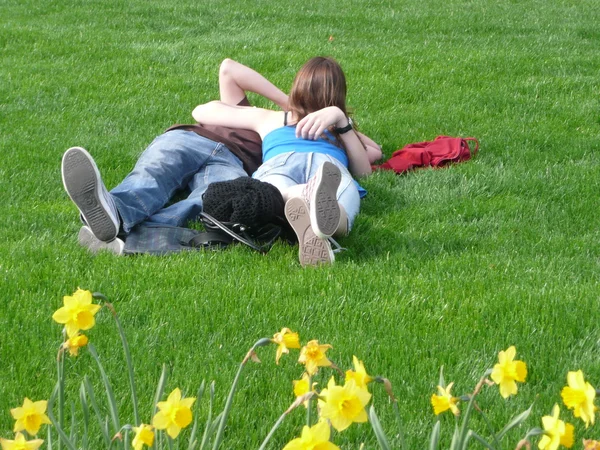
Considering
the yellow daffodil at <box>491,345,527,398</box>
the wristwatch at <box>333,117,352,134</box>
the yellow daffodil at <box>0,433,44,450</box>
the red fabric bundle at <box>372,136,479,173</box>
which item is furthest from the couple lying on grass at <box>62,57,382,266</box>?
the yellow daffodil at <box>0,433,44,450</box>

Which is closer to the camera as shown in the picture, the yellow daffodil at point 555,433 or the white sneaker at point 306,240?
the yellow daffodil at point 555,433

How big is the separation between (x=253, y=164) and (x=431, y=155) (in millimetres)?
1160

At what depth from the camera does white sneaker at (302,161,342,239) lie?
3.84 metres

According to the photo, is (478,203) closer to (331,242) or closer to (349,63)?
(331,242)

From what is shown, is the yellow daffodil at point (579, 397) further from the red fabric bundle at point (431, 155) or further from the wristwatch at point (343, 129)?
the red fabric bundle at point (431, 155)

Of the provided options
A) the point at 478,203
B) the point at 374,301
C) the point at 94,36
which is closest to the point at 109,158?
the point at 478,203

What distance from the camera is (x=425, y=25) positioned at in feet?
32.3

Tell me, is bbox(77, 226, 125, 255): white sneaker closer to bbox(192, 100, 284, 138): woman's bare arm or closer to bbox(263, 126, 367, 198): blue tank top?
bbox(263, 126, 367, 198): blue tank top

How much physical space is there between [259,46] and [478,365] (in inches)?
247

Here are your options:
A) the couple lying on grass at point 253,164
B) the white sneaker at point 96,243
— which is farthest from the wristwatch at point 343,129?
the white sneaker at point 96,243

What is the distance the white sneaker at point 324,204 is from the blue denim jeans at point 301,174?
478mm

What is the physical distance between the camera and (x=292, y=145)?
5.00 metres

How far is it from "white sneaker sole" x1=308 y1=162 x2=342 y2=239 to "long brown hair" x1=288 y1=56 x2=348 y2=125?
1.25 meters

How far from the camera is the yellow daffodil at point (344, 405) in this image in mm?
1451
